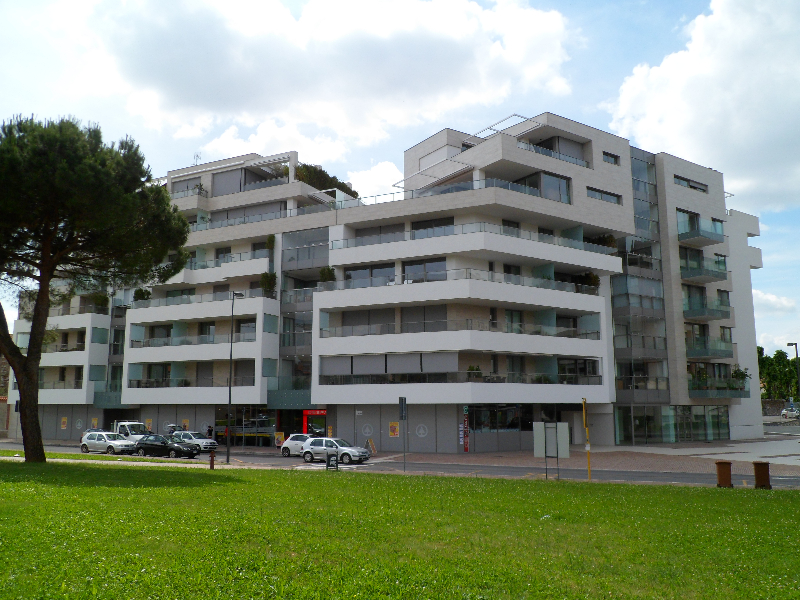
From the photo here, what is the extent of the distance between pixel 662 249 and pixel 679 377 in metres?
10.2

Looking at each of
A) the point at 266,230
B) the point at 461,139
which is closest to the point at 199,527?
the point at 266,230

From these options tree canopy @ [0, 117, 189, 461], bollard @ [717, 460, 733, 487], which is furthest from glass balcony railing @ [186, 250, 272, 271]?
bollard @ [717, 460, 733, 487]

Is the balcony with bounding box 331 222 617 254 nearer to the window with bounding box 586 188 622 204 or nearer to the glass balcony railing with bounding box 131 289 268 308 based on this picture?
the window with bounding box 586 188 622 204

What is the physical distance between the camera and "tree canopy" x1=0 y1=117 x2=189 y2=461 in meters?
23.9

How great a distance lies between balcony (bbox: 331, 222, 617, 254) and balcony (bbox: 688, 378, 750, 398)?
13519 millimetres

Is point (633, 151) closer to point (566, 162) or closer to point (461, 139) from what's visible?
point (566, 162)

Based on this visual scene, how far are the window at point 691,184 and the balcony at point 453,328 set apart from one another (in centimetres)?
1837

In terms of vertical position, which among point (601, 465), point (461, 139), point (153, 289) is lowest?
point (601, 465)

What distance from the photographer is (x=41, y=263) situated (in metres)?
26.1

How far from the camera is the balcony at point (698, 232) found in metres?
53.7

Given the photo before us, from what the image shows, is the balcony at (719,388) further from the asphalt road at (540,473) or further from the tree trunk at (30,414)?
the tree trunk at (30,414)

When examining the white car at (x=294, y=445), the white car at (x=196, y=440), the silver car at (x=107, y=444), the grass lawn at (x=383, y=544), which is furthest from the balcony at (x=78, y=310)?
the grass lawn at (x=383, y=544)

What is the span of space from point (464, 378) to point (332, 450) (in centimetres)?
999

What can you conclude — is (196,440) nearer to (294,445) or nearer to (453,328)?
(294,445)
